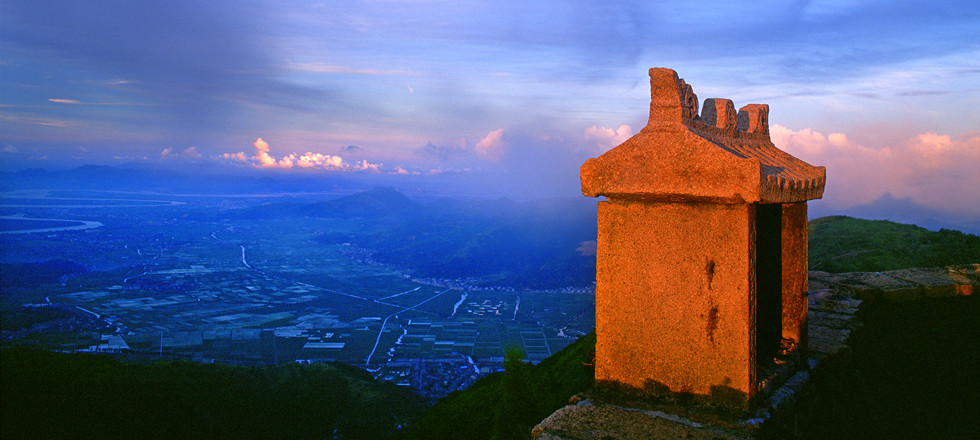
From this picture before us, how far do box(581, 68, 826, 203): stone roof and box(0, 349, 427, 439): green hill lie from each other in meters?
9.90

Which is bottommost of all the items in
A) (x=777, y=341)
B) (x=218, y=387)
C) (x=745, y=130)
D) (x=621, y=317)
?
(x=218, y=387)

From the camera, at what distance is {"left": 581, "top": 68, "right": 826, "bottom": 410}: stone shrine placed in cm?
400

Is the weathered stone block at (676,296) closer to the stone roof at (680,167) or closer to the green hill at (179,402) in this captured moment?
the stone roof at (680,167)

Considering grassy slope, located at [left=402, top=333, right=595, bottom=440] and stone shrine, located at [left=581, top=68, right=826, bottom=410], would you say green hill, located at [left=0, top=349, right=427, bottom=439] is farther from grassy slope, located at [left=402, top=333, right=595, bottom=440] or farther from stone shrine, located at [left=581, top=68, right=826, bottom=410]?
stone shrine, located at [left=581, top=68, right=826, bottom=410]

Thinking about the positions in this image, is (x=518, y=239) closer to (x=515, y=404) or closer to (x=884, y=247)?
(x=884, y=247)

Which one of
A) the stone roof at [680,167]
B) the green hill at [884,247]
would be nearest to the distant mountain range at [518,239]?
the green hill at [884,247]

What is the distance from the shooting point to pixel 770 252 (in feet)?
19.7

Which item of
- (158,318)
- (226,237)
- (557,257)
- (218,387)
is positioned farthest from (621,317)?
(226,237)

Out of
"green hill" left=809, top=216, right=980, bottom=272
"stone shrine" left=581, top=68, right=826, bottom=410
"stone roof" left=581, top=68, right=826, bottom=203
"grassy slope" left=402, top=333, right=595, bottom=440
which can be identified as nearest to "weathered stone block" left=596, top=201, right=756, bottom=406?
"stone shrine" left=581, top=68, right=826, bottom=410

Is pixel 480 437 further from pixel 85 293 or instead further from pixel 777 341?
pixel 85 293

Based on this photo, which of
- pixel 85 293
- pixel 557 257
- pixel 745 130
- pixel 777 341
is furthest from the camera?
pixel 557 257

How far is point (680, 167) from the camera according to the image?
416cm

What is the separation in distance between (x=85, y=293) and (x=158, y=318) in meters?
16.0

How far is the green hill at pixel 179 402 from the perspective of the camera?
31.1ft
